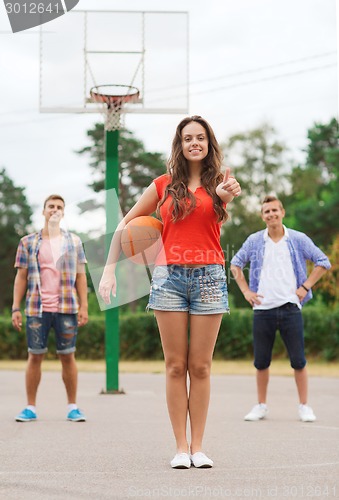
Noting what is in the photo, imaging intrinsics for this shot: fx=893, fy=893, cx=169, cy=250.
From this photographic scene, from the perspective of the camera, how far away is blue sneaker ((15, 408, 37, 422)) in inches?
309

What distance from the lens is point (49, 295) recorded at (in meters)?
7.85

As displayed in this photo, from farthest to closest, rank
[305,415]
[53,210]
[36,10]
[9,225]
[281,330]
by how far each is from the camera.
Result: [9,225], [36,10], [281,330], [305,415], [53,210]

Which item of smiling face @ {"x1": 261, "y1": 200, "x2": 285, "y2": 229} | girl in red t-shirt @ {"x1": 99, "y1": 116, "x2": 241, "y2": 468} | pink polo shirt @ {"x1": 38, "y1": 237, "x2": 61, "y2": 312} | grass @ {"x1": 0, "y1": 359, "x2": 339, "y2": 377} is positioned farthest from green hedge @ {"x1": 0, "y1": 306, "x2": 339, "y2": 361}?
girl in red t-shirt @ {"x1": 99, "y1": 116, "x2": 241, "y2": 468}

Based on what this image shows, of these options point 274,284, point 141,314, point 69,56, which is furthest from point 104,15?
point 141,314

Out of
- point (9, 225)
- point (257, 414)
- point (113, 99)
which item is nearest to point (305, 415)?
point (257, 414)

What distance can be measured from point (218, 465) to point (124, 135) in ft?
109

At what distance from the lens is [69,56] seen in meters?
12.1

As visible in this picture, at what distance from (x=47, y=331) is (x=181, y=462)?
2.96m

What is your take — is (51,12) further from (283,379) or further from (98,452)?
(98,452)

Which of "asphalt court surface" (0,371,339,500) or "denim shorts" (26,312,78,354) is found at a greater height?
"denim shorts" (26,312,78,354)

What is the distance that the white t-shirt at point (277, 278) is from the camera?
801cm

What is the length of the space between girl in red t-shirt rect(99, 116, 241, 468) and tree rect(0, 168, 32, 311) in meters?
46.5

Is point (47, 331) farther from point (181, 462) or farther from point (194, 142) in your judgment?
point (194, 142)

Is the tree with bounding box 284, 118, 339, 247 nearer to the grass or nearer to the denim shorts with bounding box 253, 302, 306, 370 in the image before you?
the grass
